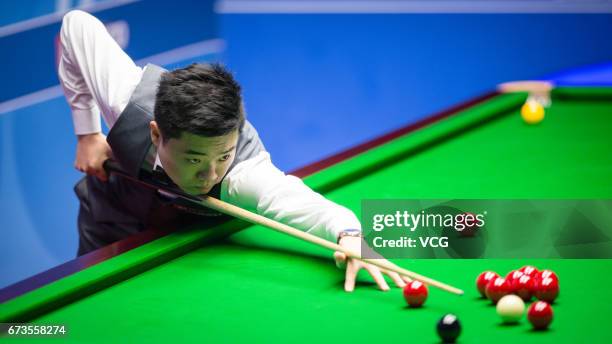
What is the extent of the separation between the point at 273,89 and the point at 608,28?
2222mm

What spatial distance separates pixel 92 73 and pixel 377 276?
134 centimetres

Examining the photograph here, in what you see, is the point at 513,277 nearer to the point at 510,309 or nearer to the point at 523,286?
the point at 523,286

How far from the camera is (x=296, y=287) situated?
2.15 metres

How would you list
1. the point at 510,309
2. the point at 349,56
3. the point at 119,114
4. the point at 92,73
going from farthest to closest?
the point at 349,56 < the point at 92,73 < the point at 119,114 < the point at 510,309

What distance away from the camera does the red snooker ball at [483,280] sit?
2003 mm

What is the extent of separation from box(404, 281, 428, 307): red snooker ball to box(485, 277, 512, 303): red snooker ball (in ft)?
0.46

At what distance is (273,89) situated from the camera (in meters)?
6.09

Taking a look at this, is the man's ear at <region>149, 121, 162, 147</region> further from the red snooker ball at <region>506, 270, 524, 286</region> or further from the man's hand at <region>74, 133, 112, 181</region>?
the red snooker ball at <region>506, 270, 524, 286</region>

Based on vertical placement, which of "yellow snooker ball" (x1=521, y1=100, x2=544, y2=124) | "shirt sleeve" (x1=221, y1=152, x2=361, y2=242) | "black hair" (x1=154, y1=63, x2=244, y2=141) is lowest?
"shirt sleeve" (x1=221, y1=152, x2=361, y2=242)

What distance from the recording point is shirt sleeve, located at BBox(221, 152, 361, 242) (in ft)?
7.79

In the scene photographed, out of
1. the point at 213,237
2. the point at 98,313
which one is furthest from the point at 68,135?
the point at 98,313

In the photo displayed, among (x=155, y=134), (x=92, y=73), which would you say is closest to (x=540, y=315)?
(x=155, y=134)

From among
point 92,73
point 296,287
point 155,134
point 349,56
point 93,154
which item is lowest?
point 296,287

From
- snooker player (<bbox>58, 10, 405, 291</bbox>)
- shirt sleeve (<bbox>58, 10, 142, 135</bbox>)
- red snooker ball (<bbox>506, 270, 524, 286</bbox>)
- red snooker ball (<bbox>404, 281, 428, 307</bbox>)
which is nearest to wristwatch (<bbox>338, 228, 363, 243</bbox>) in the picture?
snooker player (<bbox>58, 10, 405, 291</bbox>)
